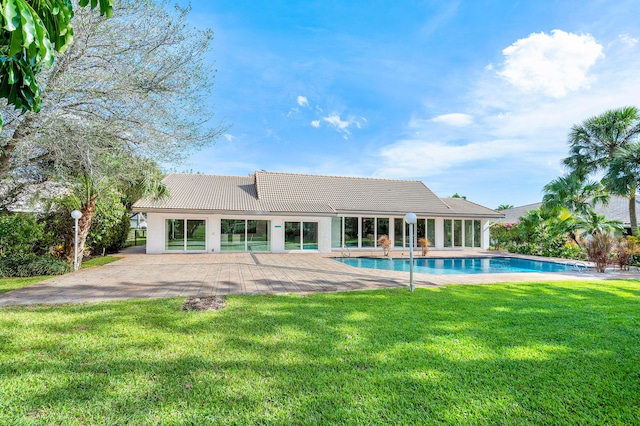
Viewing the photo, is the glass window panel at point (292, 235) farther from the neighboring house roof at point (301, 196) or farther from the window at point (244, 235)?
the neighboring house roof at point (301, 196)

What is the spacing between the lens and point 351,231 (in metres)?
24.6

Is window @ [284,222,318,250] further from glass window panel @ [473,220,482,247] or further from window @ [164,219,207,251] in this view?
glass window panel @ [473,220,482,247]

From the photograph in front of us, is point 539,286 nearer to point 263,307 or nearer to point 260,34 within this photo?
point 263,307

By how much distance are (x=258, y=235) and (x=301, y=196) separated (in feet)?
16.9

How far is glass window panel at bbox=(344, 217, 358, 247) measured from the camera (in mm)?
24438

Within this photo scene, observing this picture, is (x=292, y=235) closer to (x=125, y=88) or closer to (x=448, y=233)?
(x=448, y=233)

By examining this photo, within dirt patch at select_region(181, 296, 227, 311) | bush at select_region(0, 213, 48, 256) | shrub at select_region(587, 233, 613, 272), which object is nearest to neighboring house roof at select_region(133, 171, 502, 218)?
bush at select_region(0, 213, 48, 256)

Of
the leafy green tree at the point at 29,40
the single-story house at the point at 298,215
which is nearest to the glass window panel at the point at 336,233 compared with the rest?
the single-story house at the point at 298,215

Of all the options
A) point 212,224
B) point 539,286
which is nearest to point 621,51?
point 539,286

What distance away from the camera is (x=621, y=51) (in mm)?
13031

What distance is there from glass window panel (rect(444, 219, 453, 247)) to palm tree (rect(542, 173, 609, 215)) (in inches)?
279

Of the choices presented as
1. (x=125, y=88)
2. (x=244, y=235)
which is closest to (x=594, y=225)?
(x=244, y=235)

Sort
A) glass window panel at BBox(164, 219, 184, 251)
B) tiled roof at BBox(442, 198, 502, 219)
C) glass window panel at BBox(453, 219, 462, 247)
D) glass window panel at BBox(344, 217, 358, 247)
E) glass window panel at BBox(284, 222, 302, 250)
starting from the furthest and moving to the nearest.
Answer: glass window panel at BBox(453, 219, 462, 247) → tiled roof at BBox(442, 198, 502, 219) → glass window panel at BBox(344, 217, 358, 247) → glass window panel at BBox(284, 222, 302, 250) → glass window panel at BBox(164, 219, 184, 251)

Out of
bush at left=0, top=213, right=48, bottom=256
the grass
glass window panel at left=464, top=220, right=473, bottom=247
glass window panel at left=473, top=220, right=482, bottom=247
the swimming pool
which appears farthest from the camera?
glass window panel at left=473, top=220, right=482, bottom=247
